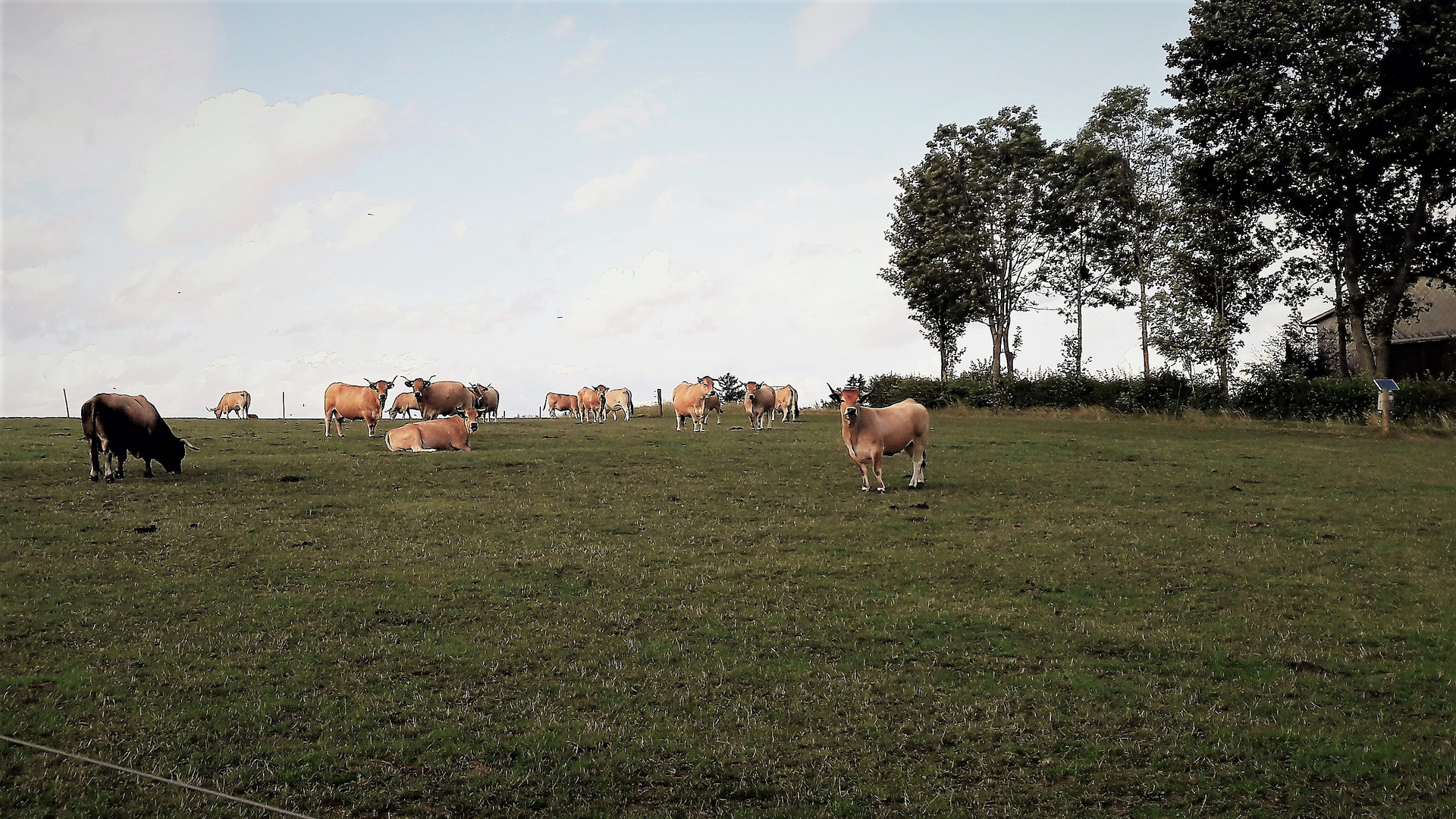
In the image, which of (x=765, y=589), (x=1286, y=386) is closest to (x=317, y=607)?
(x=765, y=589)

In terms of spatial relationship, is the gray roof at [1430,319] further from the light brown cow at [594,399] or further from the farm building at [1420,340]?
the light brown cow at [594,399]

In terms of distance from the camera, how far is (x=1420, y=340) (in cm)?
5253

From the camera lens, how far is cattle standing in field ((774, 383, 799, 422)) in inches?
1794

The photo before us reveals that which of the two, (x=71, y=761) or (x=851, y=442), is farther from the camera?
(x=851, y=442)

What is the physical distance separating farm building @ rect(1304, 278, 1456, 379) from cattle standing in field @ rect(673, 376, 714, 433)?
33370 mm

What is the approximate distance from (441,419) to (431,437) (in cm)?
83

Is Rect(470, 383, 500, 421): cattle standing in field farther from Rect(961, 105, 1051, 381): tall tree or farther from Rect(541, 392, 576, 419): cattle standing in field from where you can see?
Rect(961, 105, 1051, 381): tall tree

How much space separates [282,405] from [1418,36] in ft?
191

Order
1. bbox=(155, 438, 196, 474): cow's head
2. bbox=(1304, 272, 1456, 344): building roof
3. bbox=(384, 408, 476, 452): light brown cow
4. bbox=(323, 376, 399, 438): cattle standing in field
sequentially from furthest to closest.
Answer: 1. bbox=(1304, 272, 1456, 344): building roof
2. bbox=(323, 376, 399, 438): cattle standing in field
3. bbox=(384, 408, 476, 452): light brown cow
4. bbox=(155, 438, 196, 474): cow's head

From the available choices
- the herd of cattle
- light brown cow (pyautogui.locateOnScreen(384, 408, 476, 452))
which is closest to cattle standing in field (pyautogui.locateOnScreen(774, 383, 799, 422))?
the herd of cattle

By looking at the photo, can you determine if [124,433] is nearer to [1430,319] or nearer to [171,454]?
[171,454]

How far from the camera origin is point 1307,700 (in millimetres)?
9289

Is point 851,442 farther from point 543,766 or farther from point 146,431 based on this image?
point 146,431

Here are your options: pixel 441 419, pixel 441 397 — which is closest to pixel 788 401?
pixel 441 397
